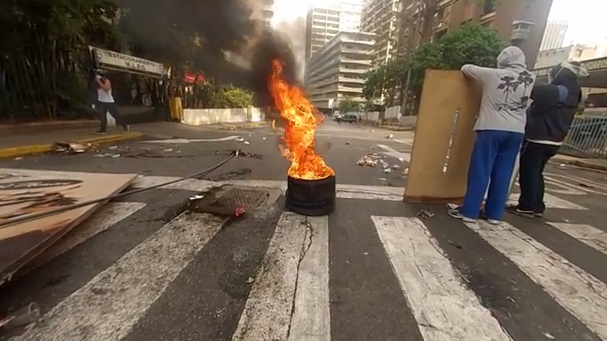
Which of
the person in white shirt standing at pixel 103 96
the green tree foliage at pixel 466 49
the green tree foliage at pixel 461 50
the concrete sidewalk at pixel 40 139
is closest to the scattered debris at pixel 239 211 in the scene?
the concrete sidewalk at pixel 40 139

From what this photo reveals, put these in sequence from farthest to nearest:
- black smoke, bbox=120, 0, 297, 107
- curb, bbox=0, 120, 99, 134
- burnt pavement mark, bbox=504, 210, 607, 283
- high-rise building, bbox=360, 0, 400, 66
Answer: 1. high-rise building, bbox=360, 0, 400, 66
2. curb, bbox=0, 120, 99, 134
3. black smoke, bbox=120, 0, 297, 107
4. burnt pavement mark, bbox=504, 210, 607, 283

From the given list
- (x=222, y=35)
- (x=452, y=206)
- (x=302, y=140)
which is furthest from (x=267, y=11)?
(x=452, y=206)

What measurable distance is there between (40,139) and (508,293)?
9513mm

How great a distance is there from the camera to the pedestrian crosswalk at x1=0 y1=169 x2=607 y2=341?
1723 mm

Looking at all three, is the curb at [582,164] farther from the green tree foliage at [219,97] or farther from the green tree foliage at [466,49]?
the green tree foliage at [219,97]

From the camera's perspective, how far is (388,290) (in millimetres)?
2158

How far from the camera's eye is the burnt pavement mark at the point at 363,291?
5.76 feet

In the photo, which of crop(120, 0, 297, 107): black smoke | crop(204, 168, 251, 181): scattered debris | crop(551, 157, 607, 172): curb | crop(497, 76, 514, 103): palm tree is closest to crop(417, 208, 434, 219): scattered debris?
crop(497, 76, 514, 103): palm tree

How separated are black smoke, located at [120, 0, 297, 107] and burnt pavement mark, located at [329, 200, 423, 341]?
4.12 meters

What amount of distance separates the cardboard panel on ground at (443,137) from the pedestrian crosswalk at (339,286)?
0.98 meters

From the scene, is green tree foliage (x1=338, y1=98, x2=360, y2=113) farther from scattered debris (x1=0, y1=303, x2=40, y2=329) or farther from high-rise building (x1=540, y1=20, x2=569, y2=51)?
scattered debris (x1=0, y1=303, x2=40, y2=329)

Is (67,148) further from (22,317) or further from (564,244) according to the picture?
(564,244)

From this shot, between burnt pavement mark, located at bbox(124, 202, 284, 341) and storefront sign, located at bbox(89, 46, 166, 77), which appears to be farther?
storefront sign, located at bbox(89, 46, 166, 77)

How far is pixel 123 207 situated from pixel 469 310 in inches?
138
